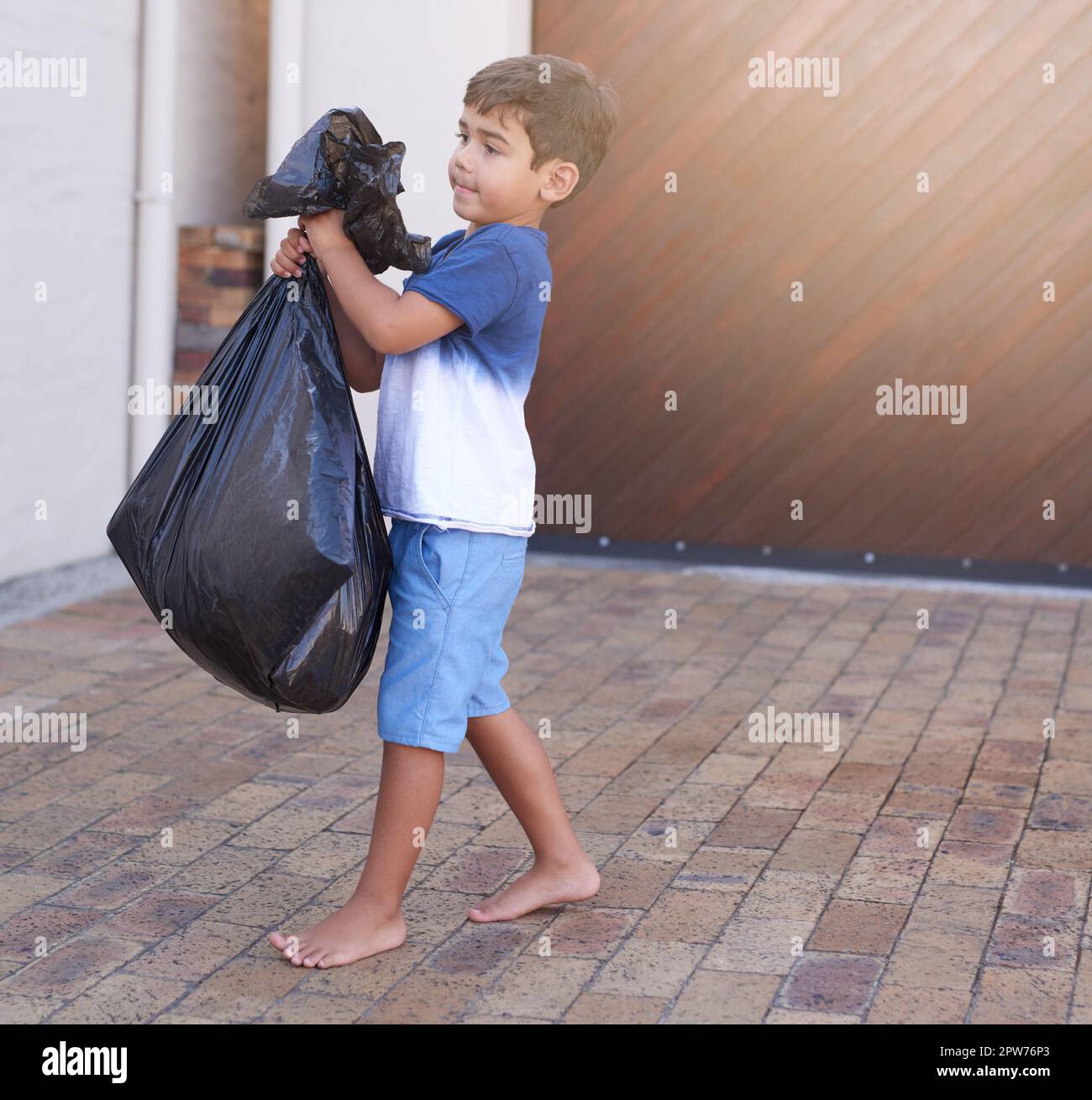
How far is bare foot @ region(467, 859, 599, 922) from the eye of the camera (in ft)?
10.8

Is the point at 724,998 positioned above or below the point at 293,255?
below

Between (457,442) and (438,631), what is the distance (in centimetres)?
35

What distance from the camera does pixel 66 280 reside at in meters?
6.48

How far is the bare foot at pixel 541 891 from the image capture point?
3.29 m

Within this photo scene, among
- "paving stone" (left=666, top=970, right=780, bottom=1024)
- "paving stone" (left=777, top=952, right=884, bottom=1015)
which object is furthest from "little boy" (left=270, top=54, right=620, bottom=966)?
"paving stone" (left=777, top=952, right=884, bottom=1015)

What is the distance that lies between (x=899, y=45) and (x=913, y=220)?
70 centimetres

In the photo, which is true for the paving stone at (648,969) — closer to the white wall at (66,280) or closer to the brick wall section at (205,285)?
the white wall at (66,280)

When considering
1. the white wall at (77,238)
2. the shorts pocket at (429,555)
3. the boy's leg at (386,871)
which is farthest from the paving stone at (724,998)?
the white wall at (77,238)

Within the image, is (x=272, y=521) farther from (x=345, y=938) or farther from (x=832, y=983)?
(x=832, y=983)

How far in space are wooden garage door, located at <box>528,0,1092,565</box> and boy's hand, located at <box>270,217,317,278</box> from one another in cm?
410

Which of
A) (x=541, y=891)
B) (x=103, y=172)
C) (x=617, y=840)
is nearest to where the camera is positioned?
(x=541, y=891)

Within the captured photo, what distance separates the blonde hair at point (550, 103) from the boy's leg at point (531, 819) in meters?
1.03

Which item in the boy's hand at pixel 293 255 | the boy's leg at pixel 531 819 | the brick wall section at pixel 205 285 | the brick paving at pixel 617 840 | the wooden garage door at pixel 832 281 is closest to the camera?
the brick paving at pixel 617 840

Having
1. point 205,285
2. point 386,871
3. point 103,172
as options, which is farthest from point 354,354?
point 205,285
